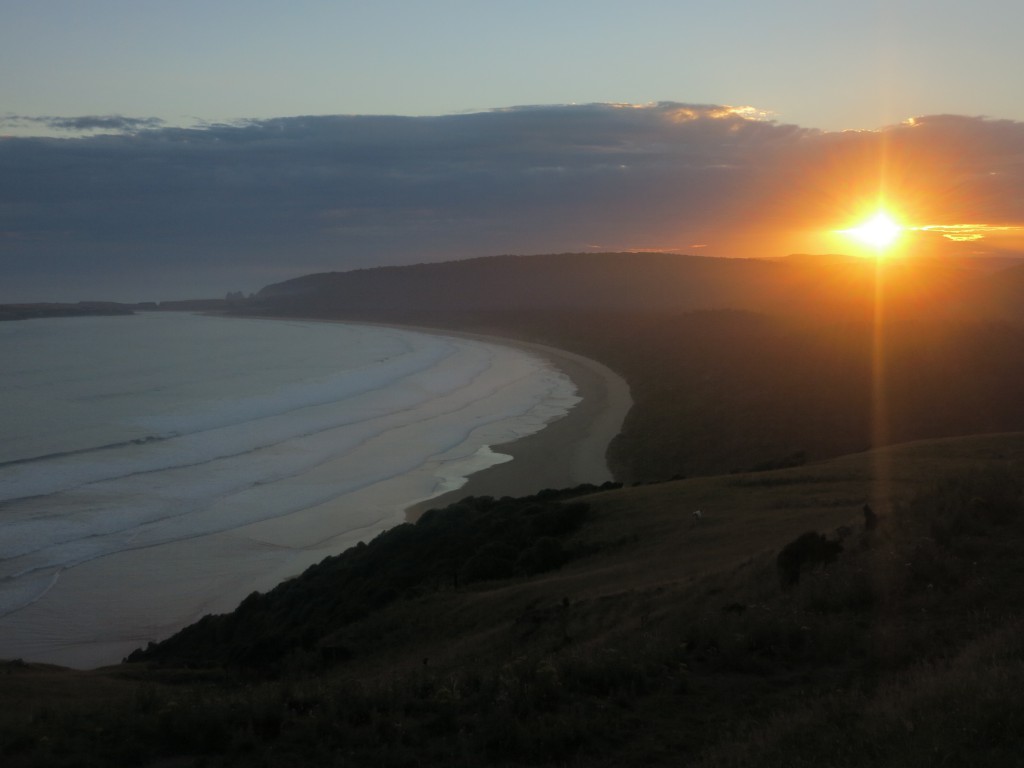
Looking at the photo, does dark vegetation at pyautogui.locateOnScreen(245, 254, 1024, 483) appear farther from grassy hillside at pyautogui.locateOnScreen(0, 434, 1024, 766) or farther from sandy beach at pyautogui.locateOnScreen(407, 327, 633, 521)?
grassy hillside at pyautogui.locateOnScreen(0, 434, 1024, 766)

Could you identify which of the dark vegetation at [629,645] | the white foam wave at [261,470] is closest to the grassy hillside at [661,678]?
the dark vegetation at [629,645]

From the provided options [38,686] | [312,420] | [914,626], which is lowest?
[312,420]

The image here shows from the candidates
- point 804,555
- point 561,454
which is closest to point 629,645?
point 804,555

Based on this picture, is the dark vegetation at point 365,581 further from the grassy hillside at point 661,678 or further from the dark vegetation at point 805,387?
the dark vegetation at point 805,387

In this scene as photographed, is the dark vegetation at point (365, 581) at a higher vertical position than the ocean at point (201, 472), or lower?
higher

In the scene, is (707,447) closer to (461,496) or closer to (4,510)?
(461,496)

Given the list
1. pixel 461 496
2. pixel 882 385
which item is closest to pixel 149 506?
pixel 461 496
